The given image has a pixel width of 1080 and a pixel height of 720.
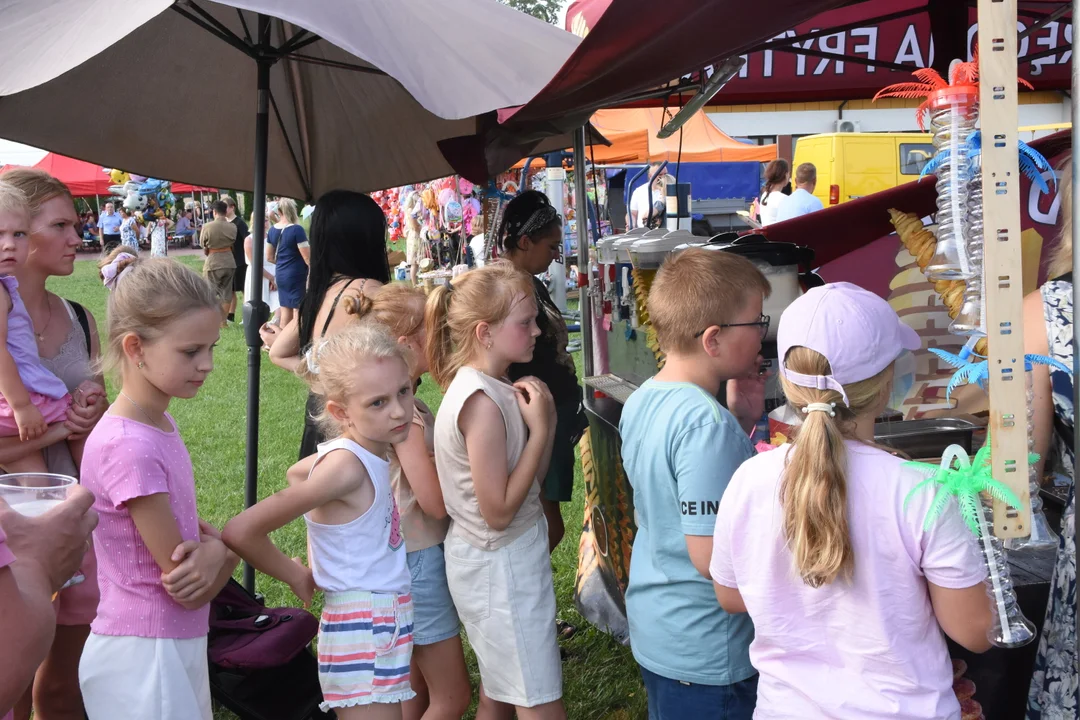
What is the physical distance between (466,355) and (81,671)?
1271mm

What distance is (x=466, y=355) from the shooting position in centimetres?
269

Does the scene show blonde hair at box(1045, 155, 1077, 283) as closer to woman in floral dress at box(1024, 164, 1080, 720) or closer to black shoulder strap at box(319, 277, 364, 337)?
woman in floral dress at box(1024, 164, 1080, 720)

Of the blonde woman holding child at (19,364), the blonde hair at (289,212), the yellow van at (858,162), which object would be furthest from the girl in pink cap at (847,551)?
the yellow van at (858,162)

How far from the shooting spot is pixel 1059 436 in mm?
1946

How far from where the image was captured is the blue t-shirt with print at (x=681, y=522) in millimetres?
2000

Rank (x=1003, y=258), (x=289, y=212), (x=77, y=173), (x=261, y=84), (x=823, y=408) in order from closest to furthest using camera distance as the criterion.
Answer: (x=1003, y=258), (x=823, y=408), (x=261, y=84), (x=289, y=212), (x=77, y=173)

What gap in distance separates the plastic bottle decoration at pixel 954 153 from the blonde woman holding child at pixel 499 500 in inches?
52.1

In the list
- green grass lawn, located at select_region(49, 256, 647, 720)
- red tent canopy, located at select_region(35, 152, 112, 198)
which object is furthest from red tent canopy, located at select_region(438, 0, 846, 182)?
red tent canopy, located at select_region(35, 152, 112, 198)

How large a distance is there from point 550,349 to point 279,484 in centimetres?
315

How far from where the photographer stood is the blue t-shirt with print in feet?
6.56

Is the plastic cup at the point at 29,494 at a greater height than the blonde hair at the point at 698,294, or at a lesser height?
lesser

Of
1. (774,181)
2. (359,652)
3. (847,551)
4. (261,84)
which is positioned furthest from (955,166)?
(774,181)

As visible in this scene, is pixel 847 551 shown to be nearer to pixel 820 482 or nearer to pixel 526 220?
pixel 820 482

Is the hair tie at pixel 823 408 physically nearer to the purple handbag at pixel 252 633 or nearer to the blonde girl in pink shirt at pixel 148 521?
the blonde girl in pink shirt at pixel 148 521
